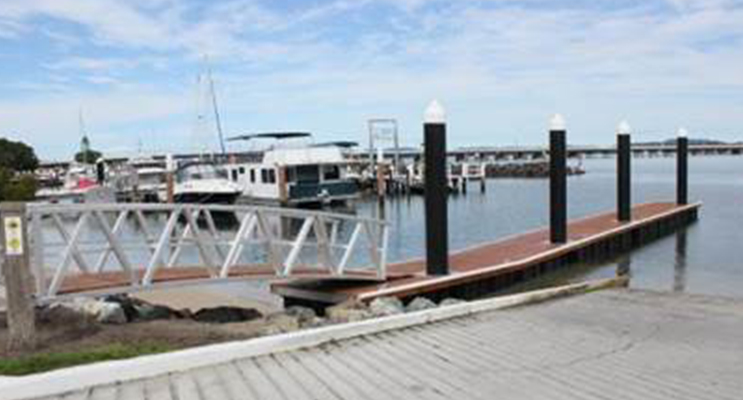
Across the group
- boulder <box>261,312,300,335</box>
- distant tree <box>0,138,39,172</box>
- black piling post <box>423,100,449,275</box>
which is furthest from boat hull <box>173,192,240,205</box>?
distant tree <box>0,138,39,172</box>

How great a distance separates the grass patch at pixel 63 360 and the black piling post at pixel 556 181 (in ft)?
48.9

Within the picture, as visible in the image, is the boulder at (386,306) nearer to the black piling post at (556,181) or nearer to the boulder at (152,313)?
the boulder at (152,313)

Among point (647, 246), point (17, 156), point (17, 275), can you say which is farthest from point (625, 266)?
point (17, 156)

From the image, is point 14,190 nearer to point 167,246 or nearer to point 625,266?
point 625,266

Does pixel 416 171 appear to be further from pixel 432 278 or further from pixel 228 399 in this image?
pixel 228 399

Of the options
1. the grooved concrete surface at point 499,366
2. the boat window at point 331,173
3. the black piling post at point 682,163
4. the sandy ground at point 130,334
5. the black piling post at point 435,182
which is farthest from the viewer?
the boat window at point 331,173

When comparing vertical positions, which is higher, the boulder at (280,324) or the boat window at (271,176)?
the boat window at (271,176)

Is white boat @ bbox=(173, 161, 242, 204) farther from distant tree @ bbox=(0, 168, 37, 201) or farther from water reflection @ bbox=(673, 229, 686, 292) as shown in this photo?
water reflection @ bbox=(673, 229, 686, 292)

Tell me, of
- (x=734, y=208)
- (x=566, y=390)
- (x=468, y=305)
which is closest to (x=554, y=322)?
(x=468, y=305)

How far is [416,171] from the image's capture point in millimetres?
78250

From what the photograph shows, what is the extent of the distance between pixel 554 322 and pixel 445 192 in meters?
6.95

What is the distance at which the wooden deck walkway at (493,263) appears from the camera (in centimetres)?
1399

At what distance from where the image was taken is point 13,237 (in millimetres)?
8031

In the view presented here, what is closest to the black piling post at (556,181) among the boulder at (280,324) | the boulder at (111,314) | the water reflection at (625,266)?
the water reflection at (625,266)
